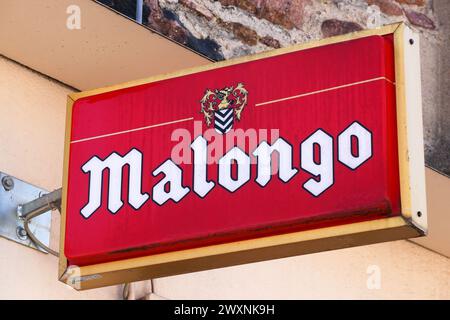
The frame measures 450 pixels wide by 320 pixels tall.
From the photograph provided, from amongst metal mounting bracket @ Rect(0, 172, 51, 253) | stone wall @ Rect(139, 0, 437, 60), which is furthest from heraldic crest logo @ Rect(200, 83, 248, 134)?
stone wall @ Rect(139, 0, 437, 60)

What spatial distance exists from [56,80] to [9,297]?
41.2 inches

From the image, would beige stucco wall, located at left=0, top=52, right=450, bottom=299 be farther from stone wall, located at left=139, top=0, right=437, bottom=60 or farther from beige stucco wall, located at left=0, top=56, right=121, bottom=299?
stone wall, located at left=139, top=0, right=437, bottom=60

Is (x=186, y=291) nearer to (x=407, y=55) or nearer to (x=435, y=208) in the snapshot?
(x=435, y=208)

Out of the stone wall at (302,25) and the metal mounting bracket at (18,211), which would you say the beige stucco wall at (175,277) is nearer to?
the metal mounting bracket at (18,211)

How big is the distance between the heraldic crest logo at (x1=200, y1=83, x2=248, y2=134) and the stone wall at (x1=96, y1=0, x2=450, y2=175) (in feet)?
3.15

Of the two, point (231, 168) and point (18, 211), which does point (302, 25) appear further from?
point (231, 168)

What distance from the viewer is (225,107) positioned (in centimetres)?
436

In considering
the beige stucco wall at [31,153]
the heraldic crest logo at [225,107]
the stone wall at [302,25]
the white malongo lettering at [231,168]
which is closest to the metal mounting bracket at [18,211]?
the beige stucco wall at [31,153]

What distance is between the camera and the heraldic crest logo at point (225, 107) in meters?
4.36

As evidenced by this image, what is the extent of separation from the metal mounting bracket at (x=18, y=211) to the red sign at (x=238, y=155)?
64 cm

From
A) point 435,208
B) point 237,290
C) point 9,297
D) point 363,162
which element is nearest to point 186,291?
point 237,290

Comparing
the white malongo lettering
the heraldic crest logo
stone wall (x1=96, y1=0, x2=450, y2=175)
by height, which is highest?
stone wall (x1=96, y1=0, x2=450, y2=175)

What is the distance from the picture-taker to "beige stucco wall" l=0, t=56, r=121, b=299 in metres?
5.10
